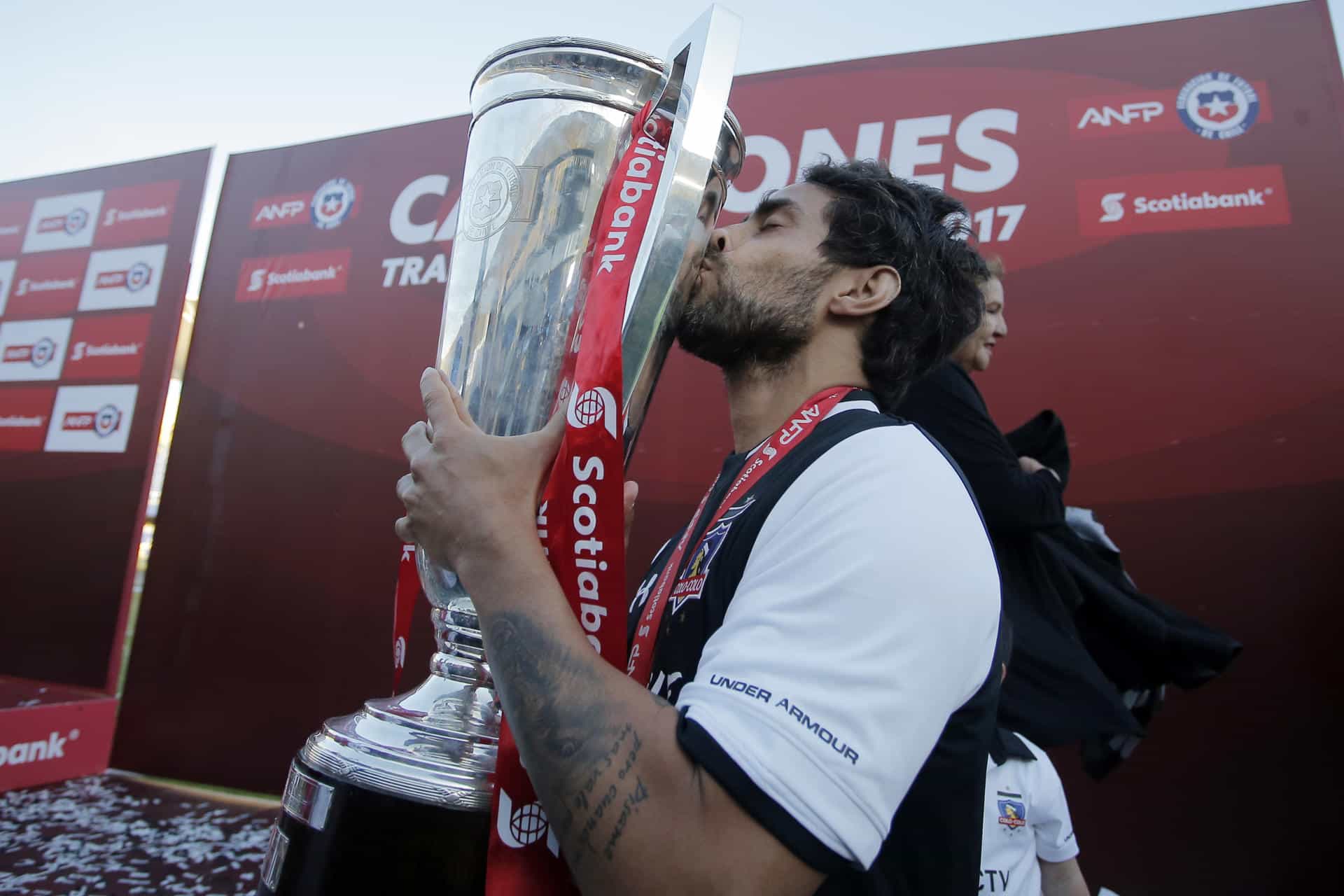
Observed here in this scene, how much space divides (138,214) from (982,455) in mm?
4350

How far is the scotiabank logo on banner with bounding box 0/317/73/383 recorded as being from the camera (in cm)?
418

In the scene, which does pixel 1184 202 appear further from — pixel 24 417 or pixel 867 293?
pixel 24 417

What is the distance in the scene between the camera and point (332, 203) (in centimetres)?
376

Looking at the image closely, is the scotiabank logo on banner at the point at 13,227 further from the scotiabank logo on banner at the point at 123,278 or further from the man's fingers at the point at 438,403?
the man's fingers at the point at 438,403

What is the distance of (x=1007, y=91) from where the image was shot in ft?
9.48

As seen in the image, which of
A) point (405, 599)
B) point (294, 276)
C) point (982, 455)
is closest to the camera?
point (405, 599)

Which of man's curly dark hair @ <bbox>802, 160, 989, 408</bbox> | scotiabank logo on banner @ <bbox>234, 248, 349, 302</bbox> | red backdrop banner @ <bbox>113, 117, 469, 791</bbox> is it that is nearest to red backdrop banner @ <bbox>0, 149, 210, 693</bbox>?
red backdrop banner @ <bbox>113, 117, 469, 791</bbox>

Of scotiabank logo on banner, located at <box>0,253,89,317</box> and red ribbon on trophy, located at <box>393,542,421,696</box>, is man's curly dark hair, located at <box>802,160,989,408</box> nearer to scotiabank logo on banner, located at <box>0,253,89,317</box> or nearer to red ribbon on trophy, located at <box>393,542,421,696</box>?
red ribbon on trophy, located at <box>393,542,421,696</box>

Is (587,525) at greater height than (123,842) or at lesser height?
greater

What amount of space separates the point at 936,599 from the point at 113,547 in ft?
13.4

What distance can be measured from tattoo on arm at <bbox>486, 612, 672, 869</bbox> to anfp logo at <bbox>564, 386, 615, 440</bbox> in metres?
0.18

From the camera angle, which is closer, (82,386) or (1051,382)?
(1051,382)

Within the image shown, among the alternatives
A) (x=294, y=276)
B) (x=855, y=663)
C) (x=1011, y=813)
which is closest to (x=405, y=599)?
(x=855, y=663)

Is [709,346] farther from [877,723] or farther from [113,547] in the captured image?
→ [113,547]
